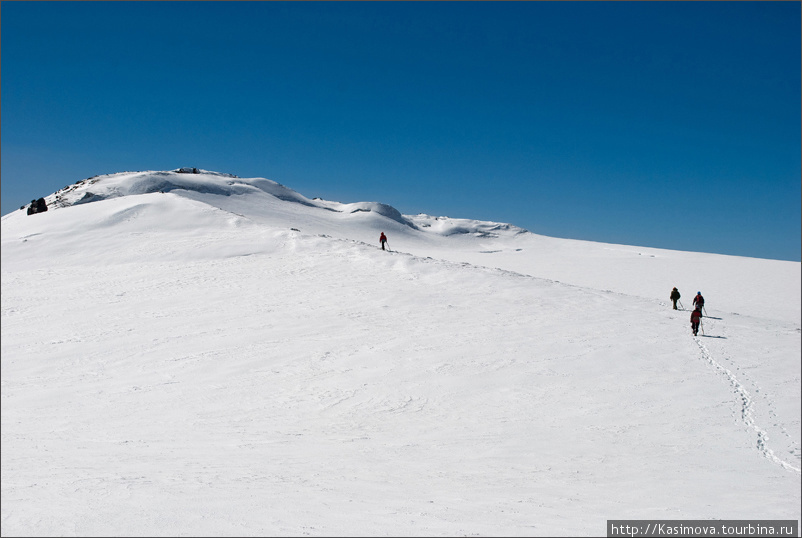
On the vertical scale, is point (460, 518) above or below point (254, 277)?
below

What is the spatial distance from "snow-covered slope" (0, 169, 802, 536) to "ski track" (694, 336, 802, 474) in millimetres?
63

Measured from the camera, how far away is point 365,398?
38.8ft

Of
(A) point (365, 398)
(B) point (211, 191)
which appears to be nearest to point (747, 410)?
(A) point (365, 398)

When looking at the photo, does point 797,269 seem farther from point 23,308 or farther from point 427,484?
point 23,308

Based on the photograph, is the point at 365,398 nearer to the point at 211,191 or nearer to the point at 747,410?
the point at 747,410

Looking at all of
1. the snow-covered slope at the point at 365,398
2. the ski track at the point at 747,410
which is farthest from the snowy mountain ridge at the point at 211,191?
the ski track at the point at 747,410

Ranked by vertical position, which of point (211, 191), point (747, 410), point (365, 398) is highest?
point (211, 191)

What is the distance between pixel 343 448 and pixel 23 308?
16608 mm

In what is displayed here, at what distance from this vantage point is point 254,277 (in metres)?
23.2

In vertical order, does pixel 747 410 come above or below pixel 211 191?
below

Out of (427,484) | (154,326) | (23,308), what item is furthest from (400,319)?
(23,308)

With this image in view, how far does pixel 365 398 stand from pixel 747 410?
7880mm

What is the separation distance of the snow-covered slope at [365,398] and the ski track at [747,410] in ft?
0.21

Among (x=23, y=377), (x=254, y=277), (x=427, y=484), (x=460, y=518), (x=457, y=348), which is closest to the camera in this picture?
(x=460, y=518)
